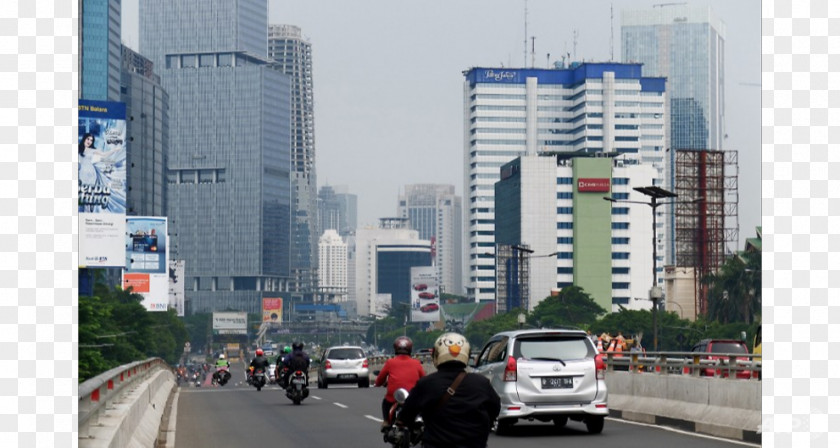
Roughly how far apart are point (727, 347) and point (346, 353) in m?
15.6

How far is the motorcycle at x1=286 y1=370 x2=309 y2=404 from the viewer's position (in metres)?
37.8

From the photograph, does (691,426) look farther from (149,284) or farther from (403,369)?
(149,284)

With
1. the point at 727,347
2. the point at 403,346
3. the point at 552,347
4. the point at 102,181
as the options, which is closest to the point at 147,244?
the point at 102,181

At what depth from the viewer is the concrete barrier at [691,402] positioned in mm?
23266

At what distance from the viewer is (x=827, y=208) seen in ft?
50.4

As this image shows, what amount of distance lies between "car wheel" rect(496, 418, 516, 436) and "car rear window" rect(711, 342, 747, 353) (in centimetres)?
1973

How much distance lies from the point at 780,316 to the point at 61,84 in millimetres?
8151

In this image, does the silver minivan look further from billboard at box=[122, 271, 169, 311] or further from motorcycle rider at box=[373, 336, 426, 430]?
billboard at box=[122, 271, 169, 311]

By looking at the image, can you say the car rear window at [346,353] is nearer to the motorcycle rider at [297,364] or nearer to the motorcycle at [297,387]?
the motorcycle rider at [297,364]

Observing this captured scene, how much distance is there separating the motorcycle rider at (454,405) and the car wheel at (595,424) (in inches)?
501

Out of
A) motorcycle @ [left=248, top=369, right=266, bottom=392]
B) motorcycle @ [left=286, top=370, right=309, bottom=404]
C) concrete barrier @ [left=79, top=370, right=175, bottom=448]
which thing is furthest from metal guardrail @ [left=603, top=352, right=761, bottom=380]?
motorcycle @ [left=248, top=369, right=266, bottom=392]

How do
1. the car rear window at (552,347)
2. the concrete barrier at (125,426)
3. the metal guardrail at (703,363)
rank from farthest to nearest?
the metal guardrail at (703,363)
the car rear window at (552,347)
the concrete barrier at (125,426)

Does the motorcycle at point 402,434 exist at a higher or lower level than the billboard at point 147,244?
lower

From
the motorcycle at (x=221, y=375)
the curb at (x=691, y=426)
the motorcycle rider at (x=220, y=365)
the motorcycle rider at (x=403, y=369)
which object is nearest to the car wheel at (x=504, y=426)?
the curb at (x=691, y=426)
